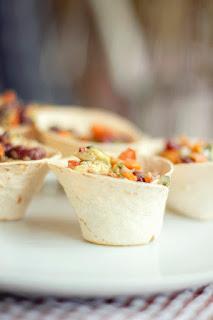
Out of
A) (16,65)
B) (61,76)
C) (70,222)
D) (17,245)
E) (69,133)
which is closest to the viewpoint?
(17,245)

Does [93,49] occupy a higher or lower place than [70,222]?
higher

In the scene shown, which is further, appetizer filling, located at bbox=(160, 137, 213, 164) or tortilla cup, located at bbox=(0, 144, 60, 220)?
appetizer filling, located at bbox=(160, 137, 213, 164)

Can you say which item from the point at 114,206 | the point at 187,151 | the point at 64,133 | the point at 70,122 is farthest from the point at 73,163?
the point at 70,122

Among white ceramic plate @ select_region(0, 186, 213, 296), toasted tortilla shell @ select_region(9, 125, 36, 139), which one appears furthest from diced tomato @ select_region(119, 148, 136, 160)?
toasted tortilla shell @ select_region(9, 125, 36, 139)

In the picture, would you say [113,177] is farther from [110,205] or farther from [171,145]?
[171,145]

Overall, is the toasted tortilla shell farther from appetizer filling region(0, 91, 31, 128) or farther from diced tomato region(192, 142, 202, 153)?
diced tomato region(192, 142, 202, 153)

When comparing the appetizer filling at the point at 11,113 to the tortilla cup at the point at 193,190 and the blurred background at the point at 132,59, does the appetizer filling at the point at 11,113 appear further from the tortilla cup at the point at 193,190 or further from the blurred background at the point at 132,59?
the blurred background at the point at 132,59

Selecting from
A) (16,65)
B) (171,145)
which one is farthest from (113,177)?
(16,65)

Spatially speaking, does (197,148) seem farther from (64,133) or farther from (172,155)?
(64,133)

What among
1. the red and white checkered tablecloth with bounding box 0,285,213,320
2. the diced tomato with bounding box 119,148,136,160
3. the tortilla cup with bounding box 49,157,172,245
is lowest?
the red and white checkered tablecloth with bounding box 0,285,213,320
